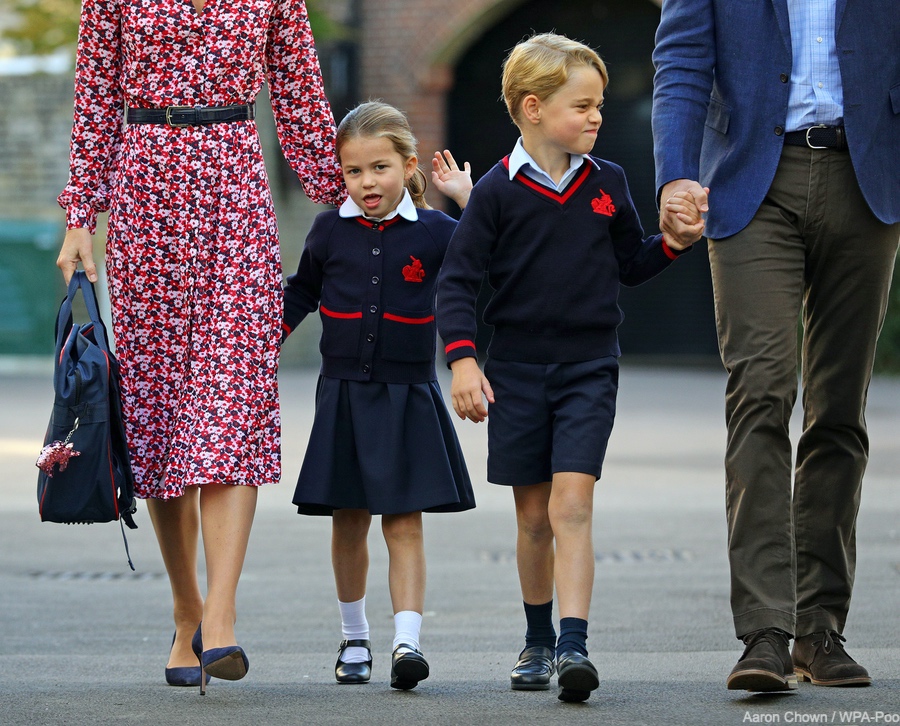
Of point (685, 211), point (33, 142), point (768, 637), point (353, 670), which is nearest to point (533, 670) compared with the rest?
point (353, 670)

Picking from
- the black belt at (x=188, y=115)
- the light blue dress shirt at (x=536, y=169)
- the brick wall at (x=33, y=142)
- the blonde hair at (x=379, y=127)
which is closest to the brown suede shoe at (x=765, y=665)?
the light blue dress shirt at (x=536, y=169)

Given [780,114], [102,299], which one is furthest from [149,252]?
[102,299]

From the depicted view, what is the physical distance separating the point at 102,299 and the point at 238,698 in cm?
1403

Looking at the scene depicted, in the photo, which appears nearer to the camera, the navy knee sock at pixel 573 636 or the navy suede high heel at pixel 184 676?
the navy knee sock at pixel 573 636

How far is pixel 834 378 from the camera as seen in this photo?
160 inches

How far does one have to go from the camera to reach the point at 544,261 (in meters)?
4.07

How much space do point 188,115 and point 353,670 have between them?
5.07 ft

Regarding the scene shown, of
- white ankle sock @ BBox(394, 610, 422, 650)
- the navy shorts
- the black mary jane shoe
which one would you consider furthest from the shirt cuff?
the black mary jane shoe

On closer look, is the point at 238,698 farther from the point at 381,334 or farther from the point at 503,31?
the point at 503,31

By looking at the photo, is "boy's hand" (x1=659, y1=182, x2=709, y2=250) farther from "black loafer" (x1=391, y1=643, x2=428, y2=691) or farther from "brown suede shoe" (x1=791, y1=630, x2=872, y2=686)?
"black loafer" (x1=391, y1=643, x2=428, y2=691)

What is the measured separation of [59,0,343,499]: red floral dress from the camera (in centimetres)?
407

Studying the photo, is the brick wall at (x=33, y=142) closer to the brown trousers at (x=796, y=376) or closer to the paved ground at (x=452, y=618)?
the paved ground at (x=452, y=618)

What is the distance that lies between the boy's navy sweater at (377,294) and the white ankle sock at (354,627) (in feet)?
2.07

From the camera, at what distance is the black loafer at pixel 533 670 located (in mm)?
4039
